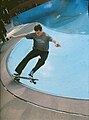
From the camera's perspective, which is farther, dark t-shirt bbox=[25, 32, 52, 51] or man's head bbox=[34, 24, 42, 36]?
dark t-shirt bbox=[25, 32, 52, 51]

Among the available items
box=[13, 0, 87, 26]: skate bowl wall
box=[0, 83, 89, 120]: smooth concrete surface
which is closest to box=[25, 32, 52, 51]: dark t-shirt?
box=[0, 83, 89, 120]: smooth concrete surface

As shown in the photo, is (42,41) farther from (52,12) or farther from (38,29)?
(52,12)

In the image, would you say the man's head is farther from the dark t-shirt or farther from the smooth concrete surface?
the smooth concrete surface

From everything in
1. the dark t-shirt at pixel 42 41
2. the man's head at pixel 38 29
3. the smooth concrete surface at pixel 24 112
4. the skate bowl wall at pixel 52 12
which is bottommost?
the skate bowl wall at pixel 52 12

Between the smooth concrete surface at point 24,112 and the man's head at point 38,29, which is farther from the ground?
the man's head at point 38,29

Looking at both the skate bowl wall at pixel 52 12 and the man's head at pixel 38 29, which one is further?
the skate bowl wall at pixel 52 12

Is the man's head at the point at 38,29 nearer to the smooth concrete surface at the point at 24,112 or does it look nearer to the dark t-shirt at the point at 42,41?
the dark t-shirt at the point at 42,41

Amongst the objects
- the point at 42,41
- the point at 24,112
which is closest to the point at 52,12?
the point at 42,41

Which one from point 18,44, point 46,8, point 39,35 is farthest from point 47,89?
point 46,8

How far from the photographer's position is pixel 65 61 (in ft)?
24.5

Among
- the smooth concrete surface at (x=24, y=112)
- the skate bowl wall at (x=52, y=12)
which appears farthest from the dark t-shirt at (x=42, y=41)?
the skate bowl wall at (x=52, y=12)

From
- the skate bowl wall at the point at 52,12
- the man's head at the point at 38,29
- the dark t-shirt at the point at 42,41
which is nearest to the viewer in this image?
the man's head at the point at 38,29

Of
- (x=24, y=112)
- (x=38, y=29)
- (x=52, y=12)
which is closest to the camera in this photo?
(x=24, y=112)

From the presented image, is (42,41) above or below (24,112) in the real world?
above
